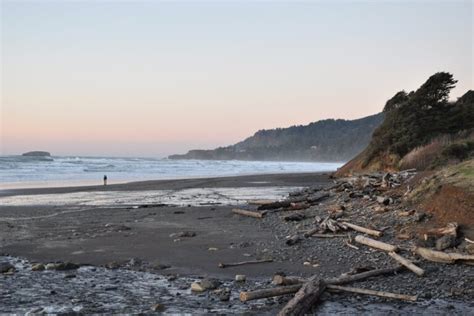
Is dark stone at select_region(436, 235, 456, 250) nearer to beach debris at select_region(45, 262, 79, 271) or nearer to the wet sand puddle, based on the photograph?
the wet sand puddle

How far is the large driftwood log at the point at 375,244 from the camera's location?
9.75m

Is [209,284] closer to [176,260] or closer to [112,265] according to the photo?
[176,260]

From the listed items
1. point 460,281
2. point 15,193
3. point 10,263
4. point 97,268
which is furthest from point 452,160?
point 15,193

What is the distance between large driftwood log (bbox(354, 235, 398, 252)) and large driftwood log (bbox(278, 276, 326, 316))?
2982 millimetres

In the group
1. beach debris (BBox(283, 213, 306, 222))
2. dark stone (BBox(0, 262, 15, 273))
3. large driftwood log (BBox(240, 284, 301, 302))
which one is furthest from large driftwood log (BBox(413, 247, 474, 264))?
dark stone (BBox(0, 262, 15, 273))

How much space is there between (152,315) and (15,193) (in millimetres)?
23282

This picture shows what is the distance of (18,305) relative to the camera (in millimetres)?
6961

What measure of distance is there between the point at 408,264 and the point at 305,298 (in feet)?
9.35

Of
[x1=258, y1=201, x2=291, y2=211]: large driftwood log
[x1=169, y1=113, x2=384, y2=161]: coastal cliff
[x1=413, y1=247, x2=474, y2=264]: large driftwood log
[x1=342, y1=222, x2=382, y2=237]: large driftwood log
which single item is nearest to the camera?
[x1=413, y1=247, x2=474, y2=264]: large driftwood log

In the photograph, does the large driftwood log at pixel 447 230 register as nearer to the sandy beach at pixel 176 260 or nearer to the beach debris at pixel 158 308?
the sandy beach at pixel 176 260

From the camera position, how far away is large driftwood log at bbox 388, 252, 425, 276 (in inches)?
327

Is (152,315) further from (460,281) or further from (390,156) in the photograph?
(390,156)

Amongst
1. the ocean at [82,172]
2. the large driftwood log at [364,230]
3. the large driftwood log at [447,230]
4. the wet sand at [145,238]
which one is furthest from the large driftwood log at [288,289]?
the ocean at [82,172]

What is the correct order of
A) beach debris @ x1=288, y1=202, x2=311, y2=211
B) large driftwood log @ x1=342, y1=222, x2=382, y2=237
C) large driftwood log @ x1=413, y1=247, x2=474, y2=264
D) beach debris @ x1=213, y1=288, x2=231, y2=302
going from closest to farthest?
beach debris @ x1=213, y1=288, x2=231, y2=302, large driftwood log @ x1=413, y1=247, x2=474, y2=264, large driftwood log @ x1=342, y1=222, x2=382, y2=237, beach debris @ x1=288, y1=202, x2=311, y2=211
